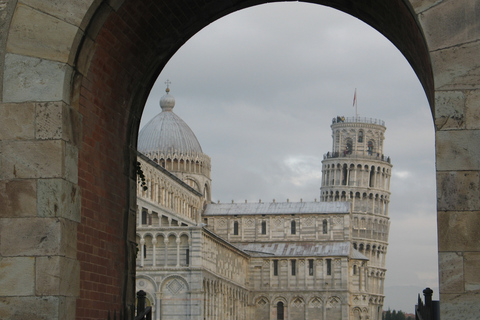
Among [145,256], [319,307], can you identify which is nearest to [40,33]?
[145,256]

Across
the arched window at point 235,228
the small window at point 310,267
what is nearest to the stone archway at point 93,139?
the small window at point 310,267

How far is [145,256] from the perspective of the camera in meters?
80.0

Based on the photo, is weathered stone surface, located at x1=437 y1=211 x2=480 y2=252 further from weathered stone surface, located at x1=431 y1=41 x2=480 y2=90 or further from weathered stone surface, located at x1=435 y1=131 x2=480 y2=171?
weathered stone surface, located at x1=431 y1=41 x2=480 y2=90

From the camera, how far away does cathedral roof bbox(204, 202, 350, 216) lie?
117 m

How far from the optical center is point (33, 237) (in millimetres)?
10742

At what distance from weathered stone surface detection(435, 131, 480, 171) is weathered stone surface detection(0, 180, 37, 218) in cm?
457

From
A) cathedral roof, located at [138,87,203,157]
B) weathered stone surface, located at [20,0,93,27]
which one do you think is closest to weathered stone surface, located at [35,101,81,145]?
weathered stone surface, located at [20,0,93,27]

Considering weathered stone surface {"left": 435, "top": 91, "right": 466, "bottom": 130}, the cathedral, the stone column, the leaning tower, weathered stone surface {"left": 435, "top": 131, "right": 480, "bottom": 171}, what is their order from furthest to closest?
the leaning tower < the cathedral < the stone column < weathered stone surface {"left": 435, "top": 91, "right": 466, "bottom": 130} < weathered stone surface {"left": 435, "top": 131, "right": 480, "bottom": 171}

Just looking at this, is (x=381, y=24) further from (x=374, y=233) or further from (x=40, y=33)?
(x=374, y=233)

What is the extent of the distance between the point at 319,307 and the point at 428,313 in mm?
99335

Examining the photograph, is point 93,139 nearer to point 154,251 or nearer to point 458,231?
point 458,231

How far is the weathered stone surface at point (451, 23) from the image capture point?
10070 mm

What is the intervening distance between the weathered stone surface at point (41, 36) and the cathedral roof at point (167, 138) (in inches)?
3992

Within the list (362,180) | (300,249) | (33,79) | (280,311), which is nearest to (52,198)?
(33,79)
